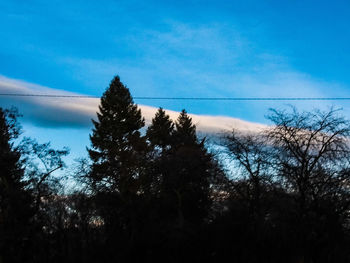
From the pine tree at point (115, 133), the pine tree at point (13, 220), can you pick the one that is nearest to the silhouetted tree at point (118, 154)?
the pine tree at point (115, 133)

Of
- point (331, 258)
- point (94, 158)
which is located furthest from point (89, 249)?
point (94, 158)

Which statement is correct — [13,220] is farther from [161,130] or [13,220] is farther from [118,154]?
[161,130]

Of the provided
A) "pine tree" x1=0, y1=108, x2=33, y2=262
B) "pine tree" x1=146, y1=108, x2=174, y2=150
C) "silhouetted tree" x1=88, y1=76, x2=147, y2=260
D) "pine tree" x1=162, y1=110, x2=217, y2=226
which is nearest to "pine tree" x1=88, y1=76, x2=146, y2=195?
"silhouetted tree" x1=88, y1=76, x2=147, y2=260

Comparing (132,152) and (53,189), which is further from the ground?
(132,152)

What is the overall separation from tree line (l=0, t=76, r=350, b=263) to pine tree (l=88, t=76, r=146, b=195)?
0.10 metres

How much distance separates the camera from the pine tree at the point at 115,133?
107 ft

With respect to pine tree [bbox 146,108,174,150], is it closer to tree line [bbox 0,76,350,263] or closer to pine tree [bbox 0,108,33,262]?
tree line [bbox 0,76,350,263]

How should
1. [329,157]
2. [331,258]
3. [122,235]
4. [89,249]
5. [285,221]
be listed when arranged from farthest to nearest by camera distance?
[329,157] → [285,221] → [122,235] → [89,249] → [331,258]

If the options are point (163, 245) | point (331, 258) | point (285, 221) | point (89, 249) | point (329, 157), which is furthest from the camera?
point (329, 157)

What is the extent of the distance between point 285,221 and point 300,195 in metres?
1.95

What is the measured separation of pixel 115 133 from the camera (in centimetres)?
3762

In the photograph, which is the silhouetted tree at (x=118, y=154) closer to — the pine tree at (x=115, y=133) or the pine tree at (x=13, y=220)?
the pine tree at (x=115, y=133)

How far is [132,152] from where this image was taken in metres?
31.7

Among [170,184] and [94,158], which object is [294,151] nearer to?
[170,184]
